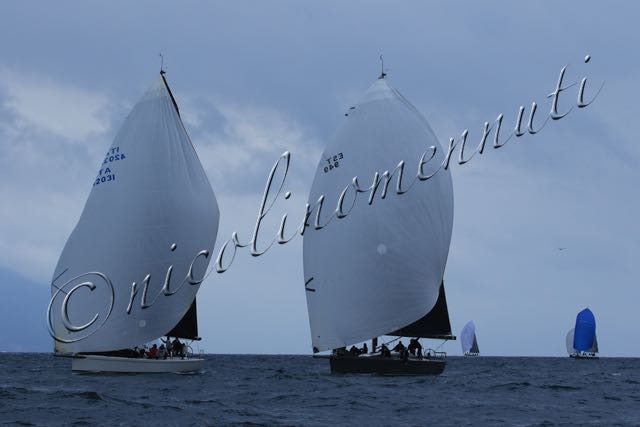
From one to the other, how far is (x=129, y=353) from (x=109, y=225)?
6.43m

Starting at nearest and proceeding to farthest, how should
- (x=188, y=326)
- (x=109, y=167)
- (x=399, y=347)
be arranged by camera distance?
(x=399, y=347)
(x=109, y=167)
(x=188, y=326)

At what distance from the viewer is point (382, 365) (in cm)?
4547

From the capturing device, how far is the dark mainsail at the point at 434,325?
155ft

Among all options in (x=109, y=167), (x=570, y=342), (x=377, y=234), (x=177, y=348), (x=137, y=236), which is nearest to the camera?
(x=377, y=234)

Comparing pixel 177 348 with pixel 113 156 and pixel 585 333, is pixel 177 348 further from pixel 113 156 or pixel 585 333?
pixel 585 333

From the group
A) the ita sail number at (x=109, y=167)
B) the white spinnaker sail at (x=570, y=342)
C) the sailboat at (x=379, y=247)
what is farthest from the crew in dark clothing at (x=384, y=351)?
the white spinnaker sail at (x=570, y=342)

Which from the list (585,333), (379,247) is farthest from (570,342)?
(379,247)

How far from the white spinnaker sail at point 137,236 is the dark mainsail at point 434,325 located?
11.1 meters

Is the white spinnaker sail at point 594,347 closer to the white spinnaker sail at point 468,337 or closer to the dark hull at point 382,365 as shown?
the white spinnaker sail at point 468,337

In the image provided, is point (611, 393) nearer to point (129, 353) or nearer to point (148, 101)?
point (129, 353)

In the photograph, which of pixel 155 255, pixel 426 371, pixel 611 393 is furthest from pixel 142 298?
pixel 611 393

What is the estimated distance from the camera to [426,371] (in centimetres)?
4662

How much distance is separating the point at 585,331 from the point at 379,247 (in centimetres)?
9116

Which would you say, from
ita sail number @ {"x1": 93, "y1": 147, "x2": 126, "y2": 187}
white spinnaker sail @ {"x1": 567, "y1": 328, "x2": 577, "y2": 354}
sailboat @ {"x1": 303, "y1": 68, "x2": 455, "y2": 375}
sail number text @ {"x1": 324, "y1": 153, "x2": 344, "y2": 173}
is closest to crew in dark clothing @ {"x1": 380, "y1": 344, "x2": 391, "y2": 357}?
sailboat @ {"x1": 303, "y1": 68, "x2": 455, "y2": 375}
